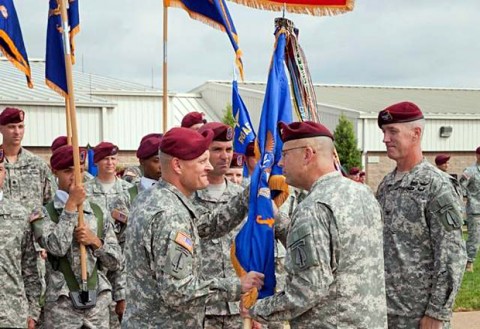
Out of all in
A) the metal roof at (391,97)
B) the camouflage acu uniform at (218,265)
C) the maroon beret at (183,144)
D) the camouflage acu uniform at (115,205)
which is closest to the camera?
the maroon beret at (183,144)

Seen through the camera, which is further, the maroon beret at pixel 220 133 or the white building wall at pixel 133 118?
the white building wall at pixel 133 118

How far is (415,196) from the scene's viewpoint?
4.42 meters

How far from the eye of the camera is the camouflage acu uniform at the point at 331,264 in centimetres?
325

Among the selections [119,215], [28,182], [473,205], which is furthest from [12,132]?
[473,205]

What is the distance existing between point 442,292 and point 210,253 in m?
1.73

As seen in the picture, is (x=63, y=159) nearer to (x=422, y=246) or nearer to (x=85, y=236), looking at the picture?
(x=85, y=236)

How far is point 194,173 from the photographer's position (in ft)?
12.5

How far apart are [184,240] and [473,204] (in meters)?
10.6

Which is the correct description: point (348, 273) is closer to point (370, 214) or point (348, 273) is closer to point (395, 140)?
point (370, 214)

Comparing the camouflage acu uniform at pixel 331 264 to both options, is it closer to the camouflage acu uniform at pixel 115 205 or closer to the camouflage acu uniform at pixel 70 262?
the camouflage acu uniform at pixel 70 262

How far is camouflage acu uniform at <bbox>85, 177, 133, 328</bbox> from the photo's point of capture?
586 centimetres

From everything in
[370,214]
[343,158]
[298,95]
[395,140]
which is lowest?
[343,158]

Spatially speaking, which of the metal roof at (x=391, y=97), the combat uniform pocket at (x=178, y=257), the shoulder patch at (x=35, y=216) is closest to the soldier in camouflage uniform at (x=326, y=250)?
the combat uniform pocket at (x=178, y=257)

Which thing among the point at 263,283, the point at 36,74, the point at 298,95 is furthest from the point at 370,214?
the point at 36,74
